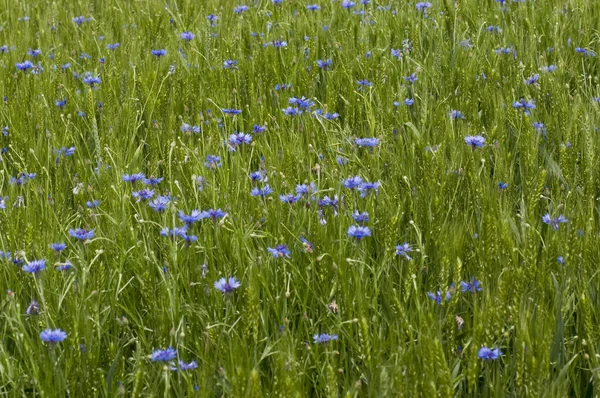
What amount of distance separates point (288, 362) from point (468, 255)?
792mm

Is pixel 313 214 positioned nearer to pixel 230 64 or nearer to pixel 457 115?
pixel 457 115

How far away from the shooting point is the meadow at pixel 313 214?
5.82 feet

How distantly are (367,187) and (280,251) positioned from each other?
1.16 feet

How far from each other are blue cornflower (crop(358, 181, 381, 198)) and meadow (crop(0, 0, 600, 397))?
1 cm

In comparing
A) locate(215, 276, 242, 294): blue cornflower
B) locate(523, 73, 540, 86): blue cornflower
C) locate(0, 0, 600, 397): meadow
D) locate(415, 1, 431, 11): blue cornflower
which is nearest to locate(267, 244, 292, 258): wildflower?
locate(0, 0, 600, 397): meadow

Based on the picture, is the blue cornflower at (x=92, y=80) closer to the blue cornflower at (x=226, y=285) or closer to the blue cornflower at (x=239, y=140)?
the blue cornflower at (x=239, y=140)

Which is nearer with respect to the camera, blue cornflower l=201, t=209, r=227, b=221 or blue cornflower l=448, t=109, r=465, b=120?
blue cornflower l=201, t=209, r=227, b=221

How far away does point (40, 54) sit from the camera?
384 centimetres

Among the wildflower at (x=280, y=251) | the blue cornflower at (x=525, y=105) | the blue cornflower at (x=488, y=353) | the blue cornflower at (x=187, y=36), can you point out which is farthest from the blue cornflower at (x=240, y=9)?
the blue cornflower at (x=488, y=353)

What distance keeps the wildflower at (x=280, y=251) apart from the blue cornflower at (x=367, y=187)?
0.98 feet

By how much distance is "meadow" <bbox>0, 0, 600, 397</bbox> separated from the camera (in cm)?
177

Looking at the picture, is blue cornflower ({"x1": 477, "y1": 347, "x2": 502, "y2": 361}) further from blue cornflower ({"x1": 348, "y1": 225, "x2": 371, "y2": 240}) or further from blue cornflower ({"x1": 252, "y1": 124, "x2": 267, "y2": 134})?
blue cornflower ({"x1": 252, "y1": 124, "x2": 267, "y2": 134})

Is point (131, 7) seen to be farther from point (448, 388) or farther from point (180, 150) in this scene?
point (448, 388)

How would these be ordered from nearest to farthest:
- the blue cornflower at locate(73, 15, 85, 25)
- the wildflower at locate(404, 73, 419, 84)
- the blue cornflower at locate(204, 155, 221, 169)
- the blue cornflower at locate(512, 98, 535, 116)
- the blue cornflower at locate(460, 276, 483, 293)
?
the blue cornflower at locate(460, 276, 483, 293) → the blue cornflower at locate(204, 155, 221, 169) → the blue cornflower at locate(512, 98, 535, 116) → the wildflower at locate(404, 73, 419, 84) → the blue cornflower at locate(73, 15, 85, 25)
